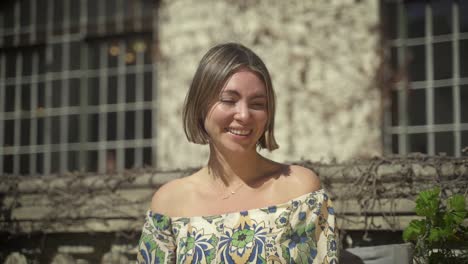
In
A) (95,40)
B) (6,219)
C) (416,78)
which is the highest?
(95,40)

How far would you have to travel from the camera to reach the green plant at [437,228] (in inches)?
75.7

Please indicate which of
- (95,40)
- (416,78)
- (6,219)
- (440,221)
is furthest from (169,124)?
(440,221)

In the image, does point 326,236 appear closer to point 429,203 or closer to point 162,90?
point 429,203

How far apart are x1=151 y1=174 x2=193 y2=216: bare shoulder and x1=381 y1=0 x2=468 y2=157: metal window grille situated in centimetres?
315

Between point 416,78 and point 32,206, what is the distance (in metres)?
3.34

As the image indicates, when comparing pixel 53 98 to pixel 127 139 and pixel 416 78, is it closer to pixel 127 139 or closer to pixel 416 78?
pixel 127 139

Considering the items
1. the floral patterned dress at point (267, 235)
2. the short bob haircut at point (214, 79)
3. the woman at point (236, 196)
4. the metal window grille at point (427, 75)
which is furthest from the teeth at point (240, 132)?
the metal window grille at point (427, 75)

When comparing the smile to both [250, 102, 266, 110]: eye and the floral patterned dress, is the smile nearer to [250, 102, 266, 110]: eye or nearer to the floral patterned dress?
[250, 102, 266, 110]: eye

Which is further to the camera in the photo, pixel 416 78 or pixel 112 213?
pixel 416 78

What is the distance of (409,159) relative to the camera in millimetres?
2373

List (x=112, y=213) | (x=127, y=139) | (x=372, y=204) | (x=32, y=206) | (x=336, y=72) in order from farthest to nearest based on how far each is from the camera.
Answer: (x=127, y=139), (x=336, y=72), (x=32, y=206), (x=112, y=213), (x=372, y=204)

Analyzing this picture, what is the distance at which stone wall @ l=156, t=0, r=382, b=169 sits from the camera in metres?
4.90

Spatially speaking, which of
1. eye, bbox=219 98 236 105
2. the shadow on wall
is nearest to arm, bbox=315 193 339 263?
the shadow on wall

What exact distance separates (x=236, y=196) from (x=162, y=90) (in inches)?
141
